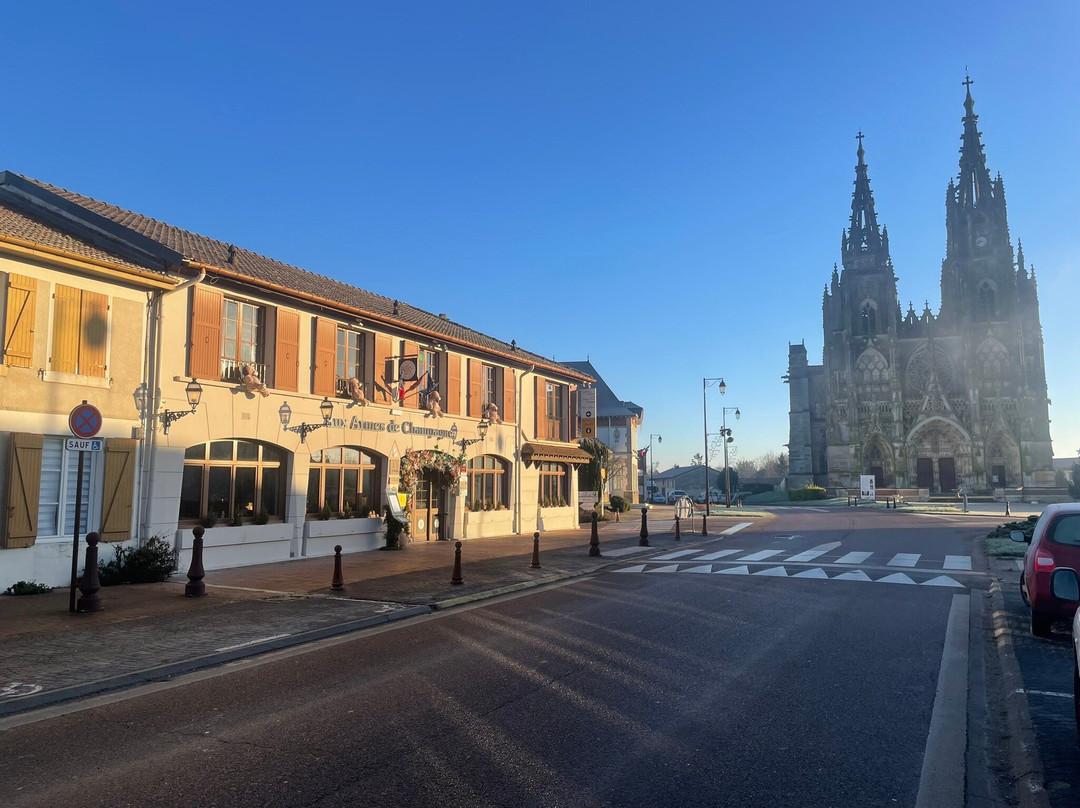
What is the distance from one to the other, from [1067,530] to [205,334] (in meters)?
14.9

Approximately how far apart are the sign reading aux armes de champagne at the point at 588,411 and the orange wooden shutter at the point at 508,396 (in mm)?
4297

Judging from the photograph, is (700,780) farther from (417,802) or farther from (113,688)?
(113,688)

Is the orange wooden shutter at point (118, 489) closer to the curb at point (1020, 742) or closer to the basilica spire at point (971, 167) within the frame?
the curb at point (1020, 742)

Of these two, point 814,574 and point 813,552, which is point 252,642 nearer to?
point 814,574

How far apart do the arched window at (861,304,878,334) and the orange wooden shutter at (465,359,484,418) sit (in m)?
65.8

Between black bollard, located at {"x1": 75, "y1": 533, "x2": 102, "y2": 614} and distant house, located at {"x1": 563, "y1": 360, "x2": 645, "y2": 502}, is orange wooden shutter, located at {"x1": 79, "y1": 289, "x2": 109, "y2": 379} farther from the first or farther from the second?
distant house, located at {"x1": 563, "y1": 360, "x2": 645, "y2": 502}

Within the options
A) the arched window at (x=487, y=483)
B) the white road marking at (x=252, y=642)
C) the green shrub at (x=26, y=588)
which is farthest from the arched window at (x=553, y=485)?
the white road marking at (x=252, y=642)

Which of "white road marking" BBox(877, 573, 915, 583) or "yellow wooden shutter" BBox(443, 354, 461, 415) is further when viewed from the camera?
"yellow wooden shutter" BBox(443, 354, 461, 415)

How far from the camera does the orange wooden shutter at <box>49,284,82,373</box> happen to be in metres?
12.6

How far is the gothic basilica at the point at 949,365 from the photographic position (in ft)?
229

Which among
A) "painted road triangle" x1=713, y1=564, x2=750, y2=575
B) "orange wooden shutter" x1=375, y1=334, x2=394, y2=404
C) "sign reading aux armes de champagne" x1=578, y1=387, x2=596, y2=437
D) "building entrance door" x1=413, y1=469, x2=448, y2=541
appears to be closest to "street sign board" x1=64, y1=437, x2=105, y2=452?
"orange wooden shutter" x1=375, y1=334, x2=394, y2=404

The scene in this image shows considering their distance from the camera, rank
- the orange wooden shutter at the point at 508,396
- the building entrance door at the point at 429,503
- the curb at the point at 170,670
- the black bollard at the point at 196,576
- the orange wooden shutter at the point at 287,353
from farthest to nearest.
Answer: the orange wooden shutter at the point at 508,396, the building entrance door at the point at 429,503, the orange wooden shutter at the point at 287,353, the black bollard at the point at 196,576, the curb at the point at 170,670

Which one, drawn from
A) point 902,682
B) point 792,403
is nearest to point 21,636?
point 902,682

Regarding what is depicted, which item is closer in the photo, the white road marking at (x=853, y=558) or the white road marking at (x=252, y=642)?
the white road marking at (x=252, y=642)
